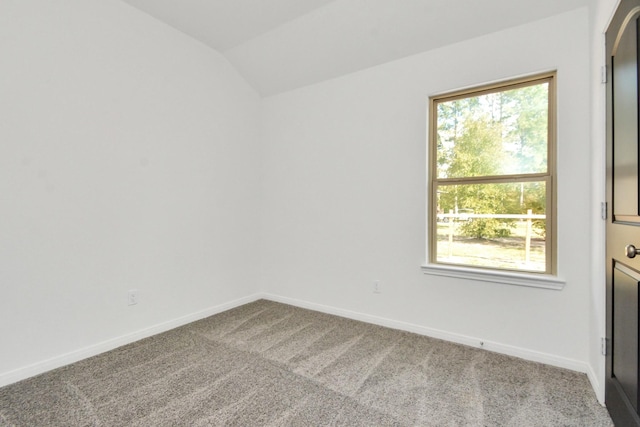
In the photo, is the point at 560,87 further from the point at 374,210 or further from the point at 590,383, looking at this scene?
the point at 590,383

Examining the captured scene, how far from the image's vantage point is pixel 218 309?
3.36 meters

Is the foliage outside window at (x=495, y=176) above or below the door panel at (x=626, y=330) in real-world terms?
above

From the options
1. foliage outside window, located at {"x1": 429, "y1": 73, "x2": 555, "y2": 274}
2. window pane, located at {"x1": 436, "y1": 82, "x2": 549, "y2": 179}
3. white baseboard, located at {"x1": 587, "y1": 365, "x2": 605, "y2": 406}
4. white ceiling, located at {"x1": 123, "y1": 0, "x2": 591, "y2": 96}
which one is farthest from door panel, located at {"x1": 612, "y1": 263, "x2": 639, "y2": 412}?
white ceiling, located at {"x1": 123, "y1": 0, "x2": 591, "y2": 96}

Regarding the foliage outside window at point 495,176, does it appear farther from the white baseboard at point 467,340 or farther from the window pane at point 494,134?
the white baseboard at point 467,340

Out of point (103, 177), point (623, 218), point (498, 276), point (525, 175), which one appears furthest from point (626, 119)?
point (103, 177)

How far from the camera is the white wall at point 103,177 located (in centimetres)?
202

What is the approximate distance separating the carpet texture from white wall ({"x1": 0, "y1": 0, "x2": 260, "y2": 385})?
365 millimetres

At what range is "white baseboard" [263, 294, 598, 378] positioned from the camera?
2.17 m

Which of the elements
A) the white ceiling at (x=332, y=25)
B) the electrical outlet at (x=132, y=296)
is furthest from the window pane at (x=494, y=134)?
the electrical outlet at (x=132, y=296)

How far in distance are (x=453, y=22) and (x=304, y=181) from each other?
2053mm

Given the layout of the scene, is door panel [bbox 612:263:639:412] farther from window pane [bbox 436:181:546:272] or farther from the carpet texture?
window pane [bbox 436:181:546:272]

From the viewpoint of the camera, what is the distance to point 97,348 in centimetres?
238

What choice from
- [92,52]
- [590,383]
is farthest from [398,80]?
[590,383]

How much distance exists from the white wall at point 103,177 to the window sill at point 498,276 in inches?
89.1
